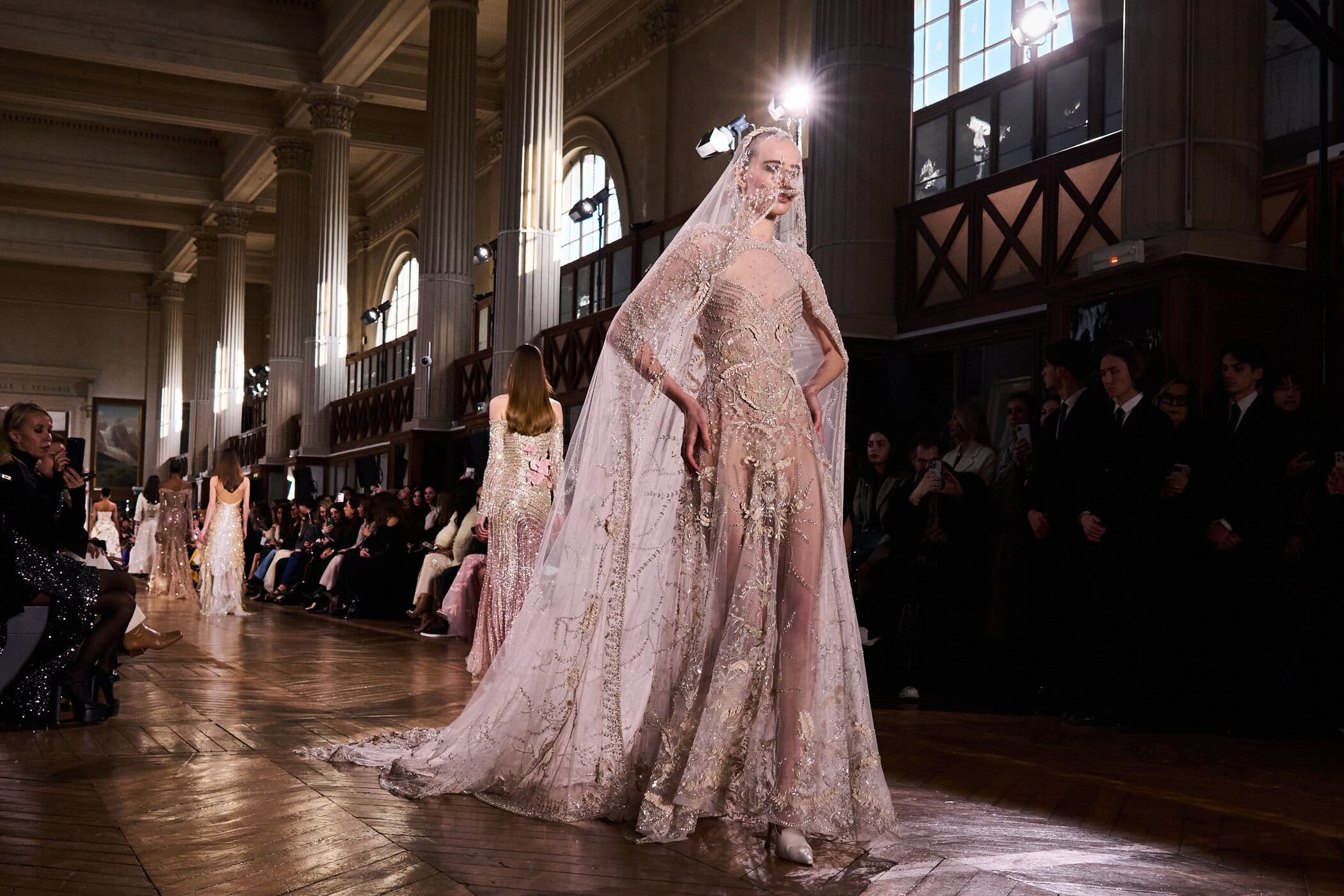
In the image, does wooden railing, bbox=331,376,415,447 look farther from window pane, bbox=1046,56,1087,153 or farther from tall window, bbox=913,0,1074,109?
window pane, bbox=1046,56,1087,153

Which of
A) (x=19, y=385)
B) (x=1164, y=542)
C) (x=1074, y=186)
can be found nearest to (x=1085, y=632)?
(x=1164, y=542)

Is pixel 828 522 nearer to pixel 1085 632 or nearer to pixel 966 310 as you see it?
pixel 1085 632

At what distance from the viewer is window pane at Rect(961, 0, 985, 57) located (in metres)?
12.2

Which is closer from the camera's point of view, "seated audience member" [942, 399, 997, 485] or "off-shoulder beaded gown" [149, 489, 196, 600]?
"seated audience member" [942, 399, 997, 485]

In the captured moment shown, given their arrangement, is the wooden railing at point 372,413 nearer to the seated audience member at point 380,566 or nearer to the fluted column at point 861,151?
the seated audience member at point 380,566

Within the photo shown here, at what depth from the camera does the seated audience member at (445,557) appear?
33.3ft

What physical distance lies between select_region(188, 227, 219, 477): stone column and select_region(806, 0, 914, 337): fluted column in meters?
22.0

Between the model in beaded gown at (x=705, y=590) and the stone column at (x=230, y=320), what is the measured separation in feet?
80.0

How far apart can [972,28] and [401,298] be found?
17509 millimetres

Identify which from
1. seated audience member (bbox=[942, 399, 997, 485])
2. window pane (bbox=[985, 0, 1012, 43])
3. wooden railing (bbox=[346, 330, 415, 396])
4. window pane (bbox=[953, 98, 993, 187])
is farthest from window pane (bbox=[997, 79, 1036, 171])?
wooden railing (bbox=[346, 330, 415, 396])

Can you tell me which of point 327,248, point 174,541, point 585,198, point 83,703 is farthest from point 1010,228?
point 327,248

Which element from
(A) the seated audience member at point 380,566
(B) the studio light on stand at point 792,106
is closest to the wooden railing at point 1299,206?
(B) the studio light on stand at point 792,106

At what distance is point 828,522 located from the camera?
3271 mm

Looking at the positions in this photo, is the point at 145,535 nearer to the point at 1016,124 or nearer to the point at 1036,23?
the point at 1016,124
